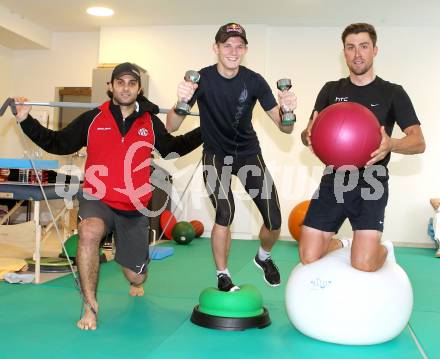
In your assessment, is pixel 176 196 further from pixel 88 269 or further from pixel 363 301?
pixel 363 301

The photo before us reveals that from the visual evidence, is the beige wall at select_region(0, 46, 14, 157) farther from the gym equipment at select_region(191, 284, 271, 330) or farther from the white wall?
the gym equipment at select_region(191, 284, 271, 330)

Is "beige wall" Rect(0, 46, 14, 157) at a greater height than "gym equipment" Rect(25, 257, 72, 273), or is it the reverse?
"beige wall" Rect(0, 46, 14, 157)

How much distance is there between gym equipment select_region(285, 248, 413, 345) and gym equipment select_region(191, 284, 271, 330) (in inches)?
10.9

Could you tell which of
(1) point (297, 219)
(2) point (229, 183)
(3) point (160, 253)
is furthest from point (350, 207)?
(1) point (297, 219)

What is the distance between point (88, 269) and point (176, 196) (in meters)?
5.07

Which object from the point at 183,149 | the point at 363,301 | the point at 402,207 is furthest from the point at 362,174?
the point at 402,207

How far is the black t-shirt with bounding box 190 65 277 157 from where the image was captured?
11.1 ft

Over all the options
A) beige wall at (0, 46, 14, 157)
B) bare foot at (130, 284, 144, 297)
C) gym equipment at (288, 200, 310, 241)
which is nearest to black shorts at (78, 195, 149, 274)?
bare foot at (130, 284, 144, 297)

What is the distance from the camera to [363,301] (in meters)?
2.94

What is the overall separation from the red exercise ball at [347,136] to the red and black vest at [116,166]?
1279mm

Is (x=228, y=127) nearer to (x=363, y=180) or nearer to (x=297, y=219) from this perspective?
(x=363, y=180)

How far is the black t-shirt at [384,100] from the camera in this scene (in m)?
3.09

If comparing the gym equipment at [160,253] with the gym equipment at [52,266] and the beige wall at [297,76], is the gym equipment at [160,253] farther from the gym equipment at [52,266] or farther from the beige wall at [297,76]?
the beige wall at [297,76]

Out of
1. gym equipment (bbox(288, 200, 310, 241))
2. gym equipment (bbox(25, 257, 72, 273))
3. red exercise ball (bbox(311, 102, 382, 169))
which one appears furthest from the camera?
gym equipment (bbox(288, 200, 310, 241))
